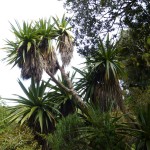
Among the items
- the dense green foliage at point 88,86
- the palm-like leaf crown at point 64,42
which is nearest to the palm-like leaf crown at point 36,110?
the dense green foliage at point 88,86

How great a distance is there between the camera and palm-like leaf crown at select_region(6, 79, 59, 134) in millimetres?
12023

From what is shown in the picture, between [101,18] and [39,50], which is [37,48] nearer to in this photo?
[39,50]

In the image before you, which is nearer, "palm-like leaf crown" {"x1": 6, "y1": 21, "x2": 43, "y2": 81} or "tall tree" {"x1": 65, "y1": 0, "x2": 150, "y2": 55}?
"tall tree" {"x1": 65, "y1": 0, "x2": 150, "y2": 55}

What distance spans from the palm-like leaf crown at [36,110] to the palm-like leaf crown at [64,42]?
4.74 ft

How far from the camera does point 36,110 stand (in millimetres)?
12445

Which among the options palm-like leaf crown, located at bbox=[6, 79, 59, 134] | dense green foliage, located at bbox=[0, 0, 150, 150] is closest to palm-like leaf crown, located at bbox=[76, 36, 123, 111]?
dense green foliage, located at bbox=[0, 0, 150, 150]

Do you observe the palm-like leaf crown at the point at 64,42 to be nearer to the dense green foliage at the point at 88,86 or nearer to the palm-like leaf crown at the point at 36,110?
the dense green foliage at the point at 88,86

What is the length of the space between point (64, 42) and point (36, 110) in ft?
9.84

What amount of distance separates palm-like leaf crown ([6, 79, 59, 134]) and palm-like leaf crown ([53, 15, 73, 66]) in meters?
1.45

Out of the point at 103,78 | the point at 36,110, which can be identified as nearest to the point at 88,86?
the point at 103,78

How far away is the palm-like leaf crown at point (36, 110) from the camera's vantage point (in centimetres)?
1202

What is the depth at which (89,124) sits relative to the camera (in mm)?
8273

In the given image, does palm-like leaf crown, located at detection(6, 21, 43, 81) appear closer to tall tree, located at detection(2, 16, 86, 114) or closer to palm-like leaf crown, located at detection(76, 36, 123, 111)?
tall tree, located at detection(2, 16, 86, 114)

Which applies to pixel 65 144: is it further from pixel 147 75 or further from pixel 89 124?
pixel 147 75
